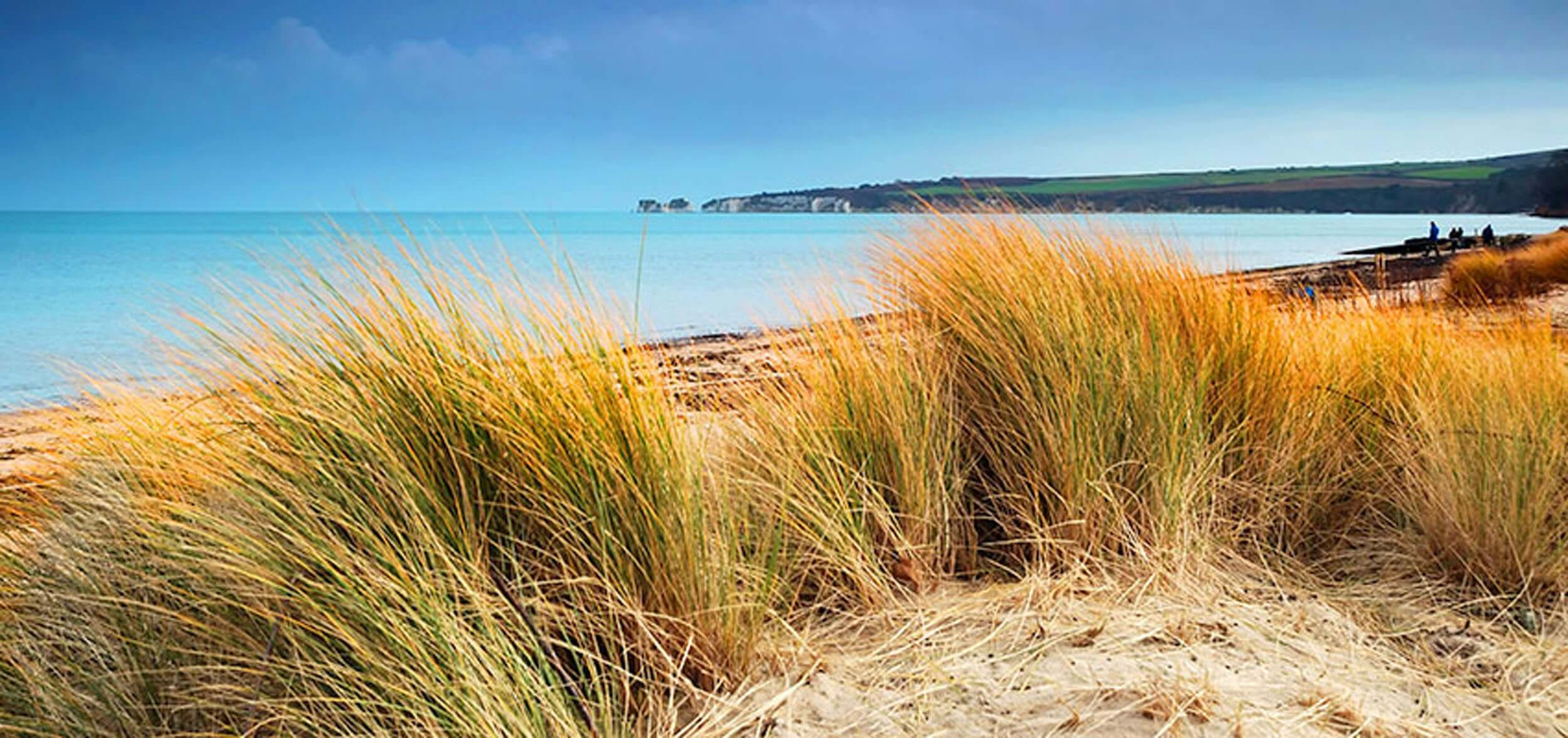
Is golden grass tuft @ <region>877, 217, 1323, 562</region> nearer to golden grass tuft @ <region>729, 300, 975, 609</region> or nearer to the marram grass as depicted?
the marram grass

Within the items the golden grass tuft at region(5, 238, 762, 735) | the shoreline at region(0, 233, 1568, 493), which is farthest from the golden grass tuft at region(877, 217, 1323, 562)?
the golden grass tuft at region(5, 238, 762, 735)

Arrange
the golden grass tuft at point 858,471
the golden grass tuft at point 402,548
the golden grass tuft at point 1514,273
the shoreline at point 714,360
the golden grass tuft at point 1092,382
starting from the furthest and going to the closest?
the golden grass tuft at point 1514,273, the shoreline at point 714,360, the golden grass tuft at point 1092,382, the golden grass tuft at point 858,471, the golden grass tuft at point 402,548

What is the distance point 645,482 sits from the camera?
1.68 m

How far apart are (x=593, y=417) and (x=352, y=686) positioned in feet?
1.80

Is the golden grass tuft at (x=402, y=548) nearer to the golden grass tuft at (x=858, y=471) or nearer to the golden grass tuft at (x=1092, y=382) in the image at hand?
the golden grass tuft at (x=858, y=471)

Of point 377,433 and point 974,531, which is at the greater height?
point 377,433

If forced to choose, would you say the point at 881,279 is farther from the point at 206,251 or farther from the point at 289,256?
the point at 206,251

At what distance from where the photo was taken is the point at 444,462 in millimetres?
1675

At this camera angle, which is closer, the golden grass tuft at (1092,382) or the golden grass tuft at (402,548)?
the golden grass tuft at (402,548)

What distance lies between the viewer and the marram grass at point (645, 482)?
148 cm

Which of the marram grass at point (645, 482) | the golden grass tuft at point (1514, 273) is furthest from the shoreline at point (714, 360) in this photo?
the golden grass tuft at point (1514, 273)

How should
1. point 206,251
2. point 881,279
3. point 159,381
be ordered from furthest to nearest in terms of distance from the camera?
1. point 206,251
2. point 881,279
3. point 159,381

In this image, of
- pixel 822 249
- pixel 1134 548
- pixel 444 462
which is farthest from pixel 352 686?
pixel 822 249

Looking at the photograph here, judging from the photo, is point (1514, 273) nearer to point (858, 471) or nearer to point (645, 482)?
point (858, 471)
